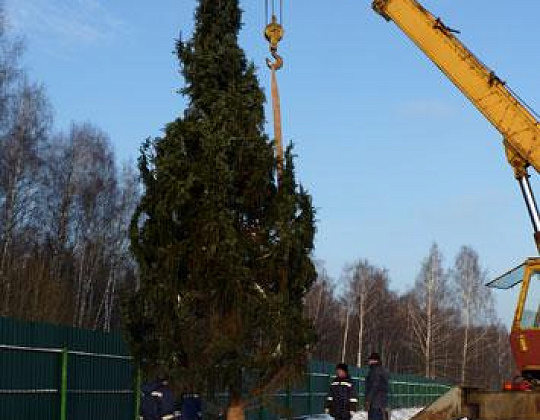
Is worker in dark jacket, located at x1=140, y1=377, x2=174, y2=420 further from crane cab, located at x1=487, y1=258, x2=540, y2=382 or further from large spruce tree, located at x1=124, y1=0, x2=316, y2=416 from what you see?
crane cab, located at x1=487, y1=258, x2=540, y2=382

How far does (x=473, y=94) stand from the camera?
15.0m

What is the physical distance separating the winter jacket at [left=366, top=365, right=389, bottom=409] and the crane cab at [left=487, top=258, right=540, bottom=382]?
3282 millimetres

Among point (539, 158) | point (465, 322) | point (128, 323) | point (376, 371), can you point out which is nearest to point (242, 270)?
point (128, 323)

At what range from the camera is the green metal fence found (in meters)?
12.3

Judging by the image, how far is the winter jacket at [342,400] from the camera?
14281mm

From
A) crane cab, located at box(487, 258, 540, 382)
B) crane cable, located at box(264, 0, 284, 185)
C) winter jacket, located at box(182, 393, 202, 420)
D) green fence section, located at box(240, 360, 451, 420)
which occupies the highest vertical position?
crane cable, located at box(264, 0, 284, 185)

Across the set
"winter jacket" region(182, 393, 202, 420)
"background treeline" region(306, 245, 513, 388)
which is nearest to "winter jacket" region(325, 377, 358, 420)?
"winter jacket" region(182, 393, 202, 420)

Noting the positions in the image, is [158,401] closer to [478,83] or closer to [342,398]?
[342,398]

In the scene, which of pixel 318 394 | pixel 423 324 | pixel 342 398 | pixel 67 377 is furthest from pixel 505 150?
pixel 423 324

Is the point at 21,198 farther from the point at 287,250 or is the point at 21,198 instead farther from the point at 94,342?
the point at 287,250

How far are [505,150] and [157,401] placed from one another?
7196 mm

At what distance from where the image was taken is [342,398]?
1430cm

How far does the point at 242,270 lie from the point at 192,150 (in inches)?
68.5

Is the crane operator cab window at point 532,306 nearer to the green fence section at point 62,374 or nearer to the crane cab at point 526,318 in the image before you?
the crane cab at point 526,318
